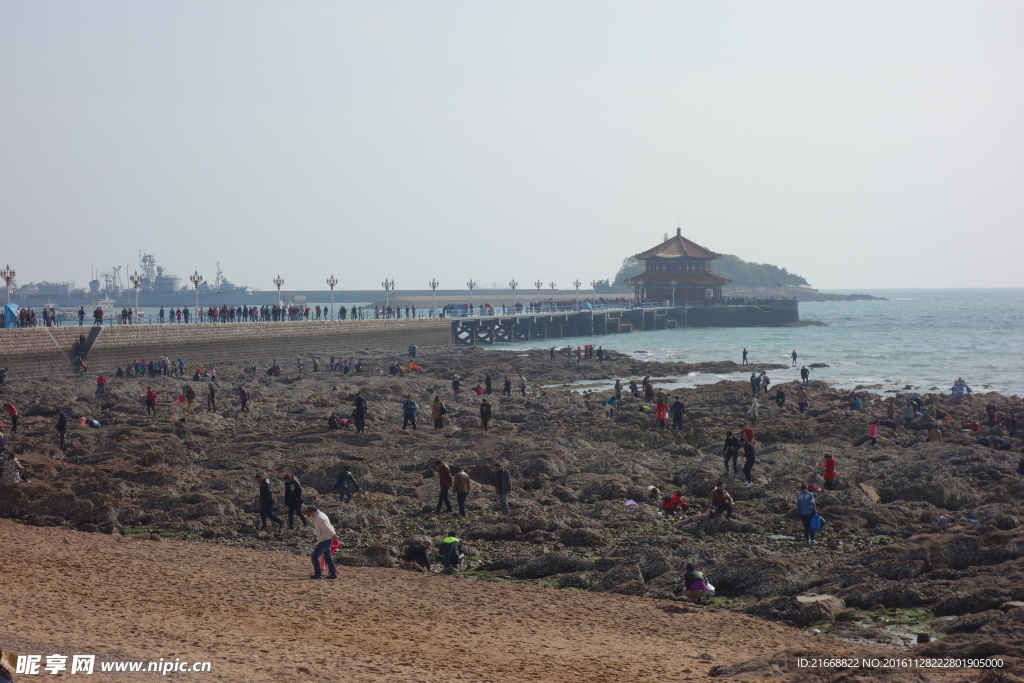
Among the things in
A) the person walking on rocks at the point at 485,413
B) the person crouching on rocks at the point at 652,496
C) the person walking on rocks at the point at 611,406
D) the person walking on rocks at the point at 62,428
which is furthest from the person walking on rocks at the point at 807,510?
the person walking on rocks at the point at 62,428

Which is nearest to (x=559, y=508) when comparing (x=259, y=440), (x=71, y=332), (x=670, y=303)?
(x=259, y=440)

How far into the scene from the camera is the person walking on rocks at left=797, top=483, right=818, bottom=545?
605 inches

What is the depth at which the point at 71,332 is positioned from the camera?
42.8 meters

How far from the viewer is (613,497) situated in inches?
752

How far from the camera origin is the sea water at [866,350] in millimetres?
48938

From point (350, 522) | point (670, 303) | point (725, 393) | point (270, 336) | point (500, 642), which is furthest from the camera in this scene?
point (670, 303)

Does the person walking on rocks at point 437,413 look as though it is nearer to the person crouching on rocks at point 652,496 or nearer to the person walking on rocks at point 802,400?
the person crouching on rocks at point 652,496

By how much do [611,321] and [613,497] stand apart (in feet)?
248

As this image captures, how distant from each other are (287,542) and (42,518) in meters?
4.86

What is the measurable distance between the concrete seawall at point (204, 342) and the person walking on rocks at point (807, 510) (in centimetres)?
3496

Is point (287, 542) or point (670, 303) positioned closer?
point (287, 542)

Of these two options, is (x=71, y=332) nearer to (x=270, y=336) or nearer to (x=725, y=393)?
(x=270, y=336)

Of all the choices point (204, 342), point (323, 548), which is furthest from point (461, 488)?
point (204, 342)

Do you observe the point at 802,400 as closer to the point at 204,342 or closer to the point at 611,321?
the point at 204,342
